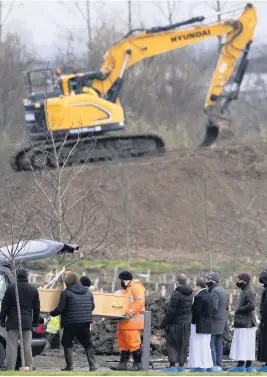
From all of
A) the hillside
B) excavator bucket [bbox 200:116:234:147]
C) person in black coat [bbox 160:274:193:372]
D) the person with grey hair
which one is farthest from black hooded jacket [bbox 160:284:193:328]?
excavator bucket [bbox 200:116:234:147]

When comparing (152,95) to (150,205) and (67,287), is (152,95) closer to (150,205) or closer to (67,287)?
(150,205)

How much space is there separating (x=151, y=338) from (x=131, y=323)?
3.05 metres

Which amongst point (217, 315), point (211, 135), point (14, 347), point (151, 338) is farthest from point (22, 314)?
point (211, 135)

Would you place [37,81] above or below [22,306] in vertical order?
above

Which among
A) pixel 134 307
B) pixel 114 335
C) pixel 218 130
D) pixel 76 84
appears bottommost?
pixel 114 335

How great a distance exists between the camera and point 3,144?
53969 mm

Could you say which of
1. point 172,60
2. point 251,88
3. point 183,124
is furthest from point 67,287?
point 251,88

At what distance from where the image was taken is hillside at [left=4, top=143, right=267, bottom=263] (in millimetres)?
44000

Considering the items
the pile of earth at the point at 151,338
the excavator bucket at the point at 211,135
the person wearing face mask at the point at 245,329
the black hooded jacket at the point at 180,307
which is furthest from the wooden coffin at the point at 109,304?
the excavator bucket at the point at 211,135

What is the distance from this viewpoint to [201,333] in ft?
59.2

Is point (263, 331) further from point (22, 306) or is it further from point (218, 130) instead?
point (218, 130)

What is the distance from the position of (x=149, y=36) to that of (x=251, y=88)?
125 ft

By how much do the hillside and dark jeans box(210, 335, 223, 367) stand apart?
22917 millimetres

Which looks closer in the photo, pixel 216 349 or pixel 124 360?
pixel 124 360
